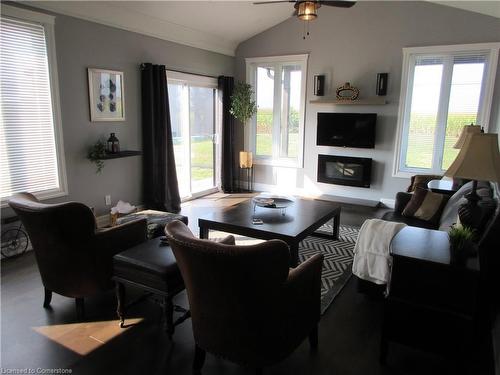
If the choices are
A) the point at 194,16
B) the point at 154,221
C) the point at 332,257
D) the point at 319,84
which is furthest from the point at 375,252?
the point at 194,16

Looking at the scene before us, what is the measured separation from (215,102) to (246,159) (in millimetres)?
1193

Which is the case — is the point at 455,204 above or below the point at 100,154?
below

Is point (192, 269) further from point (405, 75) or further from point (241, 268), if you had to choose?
point (405, 75)

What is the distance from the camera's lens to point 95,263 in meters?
2.63

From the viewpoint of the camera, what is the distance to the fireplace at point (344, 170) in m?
5.99

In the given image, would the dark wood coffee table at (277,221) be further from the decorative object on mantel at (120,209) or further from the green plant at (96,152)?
the green plant at (96,152)

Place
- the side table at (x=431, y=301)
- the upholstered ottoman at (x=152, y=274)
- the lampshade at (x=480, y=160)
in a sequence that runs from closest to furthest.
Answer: the side table at (x=431, y=301) < the lampshade at (x=480, y=160) < the upholstered ottoman at (x=152, y=274)

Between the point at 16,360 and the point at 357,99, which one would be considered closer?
the point at 16,360

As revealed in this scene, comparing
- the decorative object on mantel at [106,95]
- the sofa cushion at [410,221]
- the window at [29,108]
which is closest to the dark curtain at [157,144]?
the decorative object on mantel at [106,95]

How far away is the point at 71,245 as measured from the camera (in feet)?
8.29

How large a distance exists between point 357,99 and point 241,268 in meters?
4.84

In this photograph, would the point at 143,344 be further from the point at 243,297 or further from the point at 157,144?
the point at 157,144

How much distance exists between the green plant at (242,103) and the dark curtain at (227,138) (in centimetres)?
12

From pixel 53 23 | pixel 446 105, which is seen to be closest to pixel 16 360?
pixel 53 23
